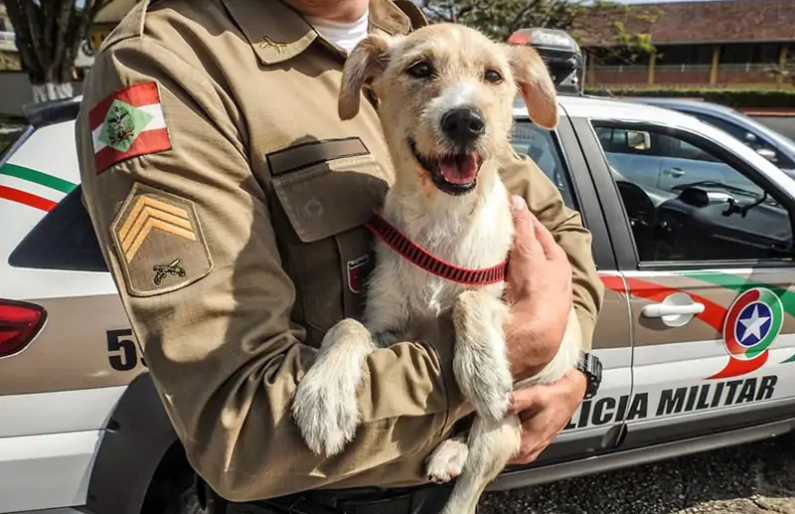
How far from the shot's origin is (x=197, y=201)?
1.27m

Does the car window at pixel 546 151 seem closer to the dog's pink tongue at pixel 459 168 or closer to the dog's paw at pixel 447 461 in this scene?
the dog's pink tongue at pixel 459 168

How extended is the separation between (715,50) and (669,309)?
151 ft

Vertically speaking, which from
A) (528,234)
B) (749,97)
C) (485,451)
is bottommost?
(749,97)

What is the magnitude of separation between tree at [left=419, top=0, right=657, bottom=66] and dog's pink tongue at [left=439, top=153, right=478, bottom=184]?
537 inches

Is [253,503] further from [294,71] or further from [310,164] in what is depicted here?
[294,71]

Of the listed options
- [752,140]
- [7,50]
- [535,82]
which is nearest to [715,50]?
[7,50]

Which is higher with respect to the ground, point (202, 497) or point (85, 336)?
point (85, 336)

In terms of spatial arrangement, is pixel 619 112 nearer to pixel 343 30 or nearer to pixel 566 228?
pixel 566 228

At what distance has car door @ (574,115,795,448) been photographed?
117 inches

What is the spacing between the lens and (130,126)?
1.24 m

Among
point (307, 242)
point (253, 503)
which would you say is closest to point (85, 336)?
point (253, 503)

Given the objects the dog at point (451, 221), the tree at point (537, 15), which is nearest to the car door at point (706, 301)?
the dog at point (451, 221)

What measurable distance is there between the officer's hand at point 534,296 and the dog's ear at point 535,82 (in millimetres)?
355

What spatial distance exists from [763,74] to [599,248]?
149 feet
